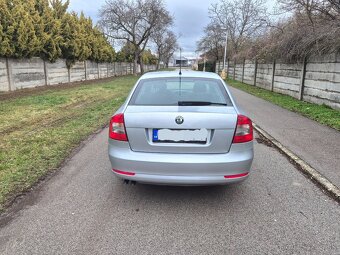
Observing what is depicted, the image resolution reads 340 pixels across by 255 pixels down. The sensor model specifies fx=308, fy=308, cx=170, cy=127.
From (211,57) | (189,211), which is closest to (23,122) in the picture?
(189,211)

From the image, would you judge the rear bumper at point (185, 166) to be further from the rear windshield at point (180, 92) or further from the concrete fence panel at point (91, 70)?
the concrete fence panel at point (91, 70)

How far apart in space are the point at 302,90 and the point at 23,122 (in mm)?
10521

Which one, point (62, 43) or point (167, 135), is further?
point (62, 43)

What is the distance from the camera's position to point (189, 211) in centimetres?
351

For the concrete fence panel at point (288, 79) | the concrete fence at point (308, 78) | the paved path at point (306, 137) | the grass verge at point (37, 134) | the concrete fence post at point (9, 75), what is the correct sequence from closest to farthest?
1. the grass verge at point (37, 134)
2. the paved path at point (306, 137)
3. the concrete fence at point (308, 78)
4. the concrete fence panel at point (288, 79)
5. the concrete fence post at point (9, 75)

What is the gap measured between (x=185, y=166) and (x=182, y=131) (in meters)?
0.38

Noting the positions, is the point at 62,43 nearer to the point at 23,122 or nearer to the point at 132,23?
the point at 23,122

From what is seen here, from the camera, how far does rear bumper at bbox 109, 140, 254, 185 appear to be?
333cm

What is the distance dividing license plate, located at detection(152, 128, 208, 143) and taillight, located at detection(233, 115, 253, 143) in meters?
0.36

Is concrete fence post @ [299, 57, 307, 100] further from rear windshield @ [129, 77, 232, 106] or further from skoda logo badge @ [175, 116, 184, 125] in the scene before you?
skoda logo badge @ [175, 116, 184, 125]

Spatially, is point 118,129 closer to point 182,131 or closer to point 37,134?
point 182,131

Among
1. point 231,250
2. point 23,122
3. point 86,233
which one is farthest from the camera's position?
point 23,122

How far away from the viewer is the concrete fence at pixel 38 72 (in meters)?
14.5

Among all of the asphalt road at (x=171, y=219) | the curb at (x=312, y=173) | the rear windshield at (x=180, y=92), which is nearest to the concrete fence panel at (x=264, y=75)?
the curb at (x=312, y=173)
